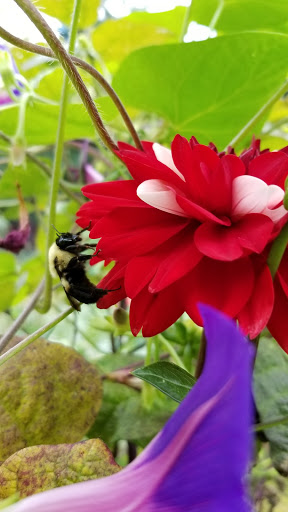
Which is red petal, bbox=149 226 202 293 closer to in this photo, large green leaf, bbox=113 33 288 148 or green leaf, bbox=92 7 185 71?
large green leaf, bbox=113 33 288 148

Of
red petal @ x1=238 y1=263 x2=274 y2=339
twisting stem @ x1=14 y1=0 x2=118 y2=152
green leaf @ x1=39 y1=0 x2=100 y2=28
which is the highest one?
green leaf @ x1=39 y1=0 x2=100 y2=28

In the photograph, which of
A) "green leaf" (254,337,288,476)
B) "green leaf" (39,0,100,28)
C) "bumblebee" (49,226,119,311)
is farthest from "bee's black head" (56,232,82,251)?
"green leaf" (39,0,100,28)

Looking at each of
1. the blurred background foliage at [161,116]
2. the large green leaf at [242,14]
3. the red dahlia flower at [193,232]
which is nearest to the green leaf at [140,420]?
the blurred background foliage at [161,116]

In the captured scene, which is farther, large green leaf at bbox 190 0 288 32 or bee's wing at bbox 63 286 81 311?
large green leaf at bbox 190 0 288 32

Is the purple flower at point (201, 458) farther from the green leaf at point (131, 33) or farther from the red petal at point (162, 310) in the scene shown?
the green leaf at point (131, 33)

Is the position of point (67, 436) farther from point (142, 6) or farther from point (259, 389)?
point (142, 6)

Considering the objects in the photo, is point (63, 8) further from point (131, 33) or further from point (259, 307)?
point (259, 307)

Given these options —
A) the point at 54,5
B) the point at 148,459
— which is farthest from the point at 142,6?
the point at 148,459

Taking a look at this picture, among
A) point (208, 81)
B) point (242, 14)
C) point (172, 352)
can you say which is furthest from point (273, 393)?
point (242, 14)
